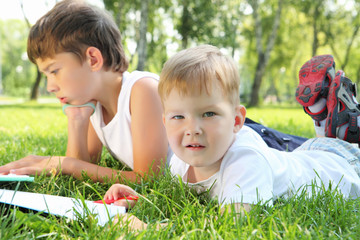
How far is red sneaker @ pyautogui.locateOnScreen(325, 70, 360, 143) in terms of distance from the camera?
2.87 meters

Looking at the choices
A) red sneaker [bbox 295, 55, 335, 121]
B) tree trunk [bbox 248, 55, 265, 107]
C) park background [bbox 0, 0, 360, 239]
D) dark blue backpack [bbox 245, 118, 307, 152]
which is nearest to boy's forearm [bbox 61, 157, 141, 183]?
park background [bbox 0, 0, 360, 239]

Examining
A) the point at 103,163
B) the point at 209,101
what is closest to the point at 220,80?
the point at 209,101

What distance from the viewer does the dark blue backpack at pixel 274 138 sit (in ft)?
9.99

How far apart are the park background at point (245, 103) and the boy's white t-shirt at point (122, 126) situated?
0.26m

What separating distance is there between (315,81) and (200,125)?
1.67 m

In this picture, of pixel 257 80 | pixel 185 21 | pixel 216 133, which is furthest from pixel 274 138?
pixel 185 21

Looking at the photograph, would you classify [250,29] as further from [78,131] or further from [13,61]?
[13,61]

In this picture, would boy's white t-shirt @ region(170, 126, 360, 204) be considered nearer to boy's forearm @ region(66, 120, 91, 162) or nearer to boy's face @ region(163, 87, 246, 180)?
boy's face @ region(163, 87, 246, 180)

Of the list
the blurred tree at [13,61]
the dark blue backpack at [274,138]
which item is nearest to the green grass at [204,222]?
the dark blue backpack at [274,138]

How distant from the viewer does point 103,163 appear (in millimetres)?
3094

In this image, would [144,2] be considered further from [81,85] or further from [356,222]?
[356,222]

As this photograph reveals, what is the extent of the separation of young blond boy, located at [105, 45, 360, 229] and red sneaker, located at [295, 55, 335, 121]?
3.82 feet

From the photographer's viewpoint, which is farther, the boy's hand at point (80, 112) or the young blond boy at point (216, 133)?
the boy's hand at point (80, 112)

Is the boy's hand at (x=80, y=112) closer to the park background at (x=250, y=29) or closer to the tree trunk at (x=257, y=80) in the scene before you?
the park background at (x=250, y=29)
